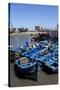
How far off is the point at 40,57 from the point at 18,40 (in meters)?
0.43

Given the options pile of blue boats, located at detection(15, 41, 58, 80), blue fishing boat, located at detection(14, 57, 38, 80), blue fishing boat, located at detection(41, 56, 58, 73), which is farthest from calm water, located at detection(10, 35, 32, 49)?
blue fishing boat, located at detection(41, 56, 58, 73)

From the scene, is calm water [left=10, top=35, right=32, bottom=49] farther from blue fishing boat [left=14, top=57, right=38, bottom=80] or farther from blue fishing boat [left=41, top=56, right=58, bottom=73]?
blue fishing boat [left=41, top=56, right=58, bottom=73]

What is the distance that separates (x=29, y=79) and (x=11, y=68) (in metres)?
0.32

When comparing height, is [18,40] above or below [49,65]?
above

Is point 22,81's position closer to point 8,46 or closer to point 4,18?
point 8,46

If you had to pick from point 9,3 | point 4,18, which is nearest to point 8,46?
point 4,18

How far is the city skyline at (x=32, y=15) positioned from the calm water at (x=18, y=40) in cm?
16

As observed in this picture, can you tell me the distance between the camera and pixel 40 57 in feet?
9.98

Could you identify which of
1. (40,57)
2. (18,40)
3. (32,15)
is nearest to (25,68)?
(40,57)

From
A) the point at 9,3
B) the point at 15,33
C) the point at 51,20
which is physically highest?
the point at 9,3

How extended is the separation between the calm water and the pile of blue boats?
0.21 feet

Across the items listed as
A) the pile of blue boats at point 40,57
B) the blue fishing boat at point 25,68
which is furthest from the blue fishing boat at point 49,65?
the blue fishing boat at point 25,68

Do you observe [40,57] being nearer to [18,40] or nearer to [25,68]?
[25,68]

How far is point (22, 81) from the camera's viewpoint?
2990 millimetres
